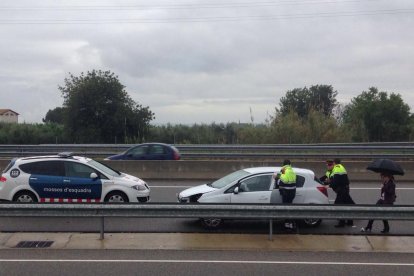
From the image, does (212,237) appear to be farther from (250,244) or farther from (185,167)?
(185,167)

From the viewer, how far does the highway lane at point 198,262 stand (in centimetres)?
941

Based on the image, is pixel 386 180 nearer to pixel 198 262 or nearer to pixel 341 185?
pixel 341 185

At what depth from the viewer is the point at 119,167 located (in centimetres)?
2458

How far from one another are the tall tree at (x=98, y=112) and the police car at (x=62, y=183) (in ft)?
99.6

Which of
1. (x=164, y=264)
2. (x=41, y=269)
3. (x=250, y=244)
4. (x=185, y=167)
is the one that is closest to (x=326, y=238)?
(x=250, y=244)

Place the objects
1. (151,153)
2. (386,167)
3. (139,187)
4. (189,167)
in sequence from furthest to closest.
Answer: (151,153), (189,167), (139,187), (386,167)

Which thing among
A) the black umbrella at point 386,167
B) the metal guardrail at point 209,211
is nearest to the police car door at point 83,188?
the metal guardrail at point 209,211

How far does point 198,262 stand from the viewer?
33.3ft

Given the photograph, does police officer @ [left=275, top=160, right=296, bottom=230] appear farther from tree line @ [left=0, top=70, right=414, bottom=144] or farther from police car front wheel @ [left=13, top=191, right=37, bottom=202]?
tree line @ [left=0, top=70, right=414, bottom=144]

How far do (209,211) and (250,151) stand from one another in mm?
16060

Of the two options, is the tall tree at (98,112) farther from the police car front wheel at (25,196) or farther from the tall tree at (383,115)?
the police car front wheel at (25,196)

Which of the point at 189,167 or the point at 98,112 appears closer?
the point at 189,167

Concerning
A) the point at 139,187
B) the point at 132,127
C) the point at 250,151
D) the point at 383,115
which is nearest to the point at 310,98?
the point at 383,115

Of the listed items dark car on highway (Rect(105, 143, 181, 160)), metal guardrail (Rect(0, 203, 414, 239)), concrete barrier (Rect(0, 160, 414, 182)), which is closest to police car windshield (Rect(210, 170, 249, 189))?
metal guardrail (Rect(0, 203, 414, 239))
